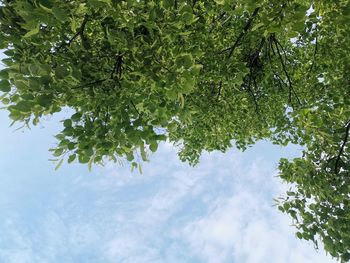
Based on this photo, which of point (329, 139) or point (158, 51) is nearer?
point (158, 51)

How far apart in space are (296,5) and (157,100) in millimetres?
2319

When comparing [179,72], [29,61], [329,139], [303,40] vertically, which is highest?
Result: [303,40]

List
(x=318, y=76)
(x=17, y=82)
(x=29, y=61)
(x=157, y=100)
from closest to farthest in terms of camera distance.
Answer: (x=17, y=82) → (x=29, y=61) → (x=157, y=100) → (x=318, y=76)

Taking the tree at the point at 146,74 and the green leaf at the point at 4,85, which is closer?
the tree at the point at 146,74

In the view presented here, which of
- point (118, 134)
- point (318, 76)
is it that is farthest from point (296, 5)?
point (318, 76)

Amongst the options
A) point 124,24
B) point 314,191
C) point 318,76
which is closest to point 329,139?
point 314,191

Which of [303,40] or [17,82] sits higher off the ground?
[303,40]

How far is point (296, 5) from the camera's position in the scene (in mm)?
4555

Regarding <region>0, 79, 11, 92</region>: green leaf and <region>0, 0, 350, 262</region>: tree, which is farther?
<region>0, 79, 11, 92</region>: green leaf

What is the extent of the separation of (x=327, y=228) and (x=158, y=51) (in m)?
5.28

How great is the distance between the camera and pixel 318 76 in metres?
10.1

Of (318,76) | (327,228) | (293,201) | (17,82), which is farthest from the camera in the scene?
(318,76)

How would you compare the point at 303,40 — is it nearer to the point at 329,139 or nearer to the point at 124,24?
the point at 329,139

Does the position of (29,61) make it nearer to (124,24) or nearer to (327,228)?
(124,24)
